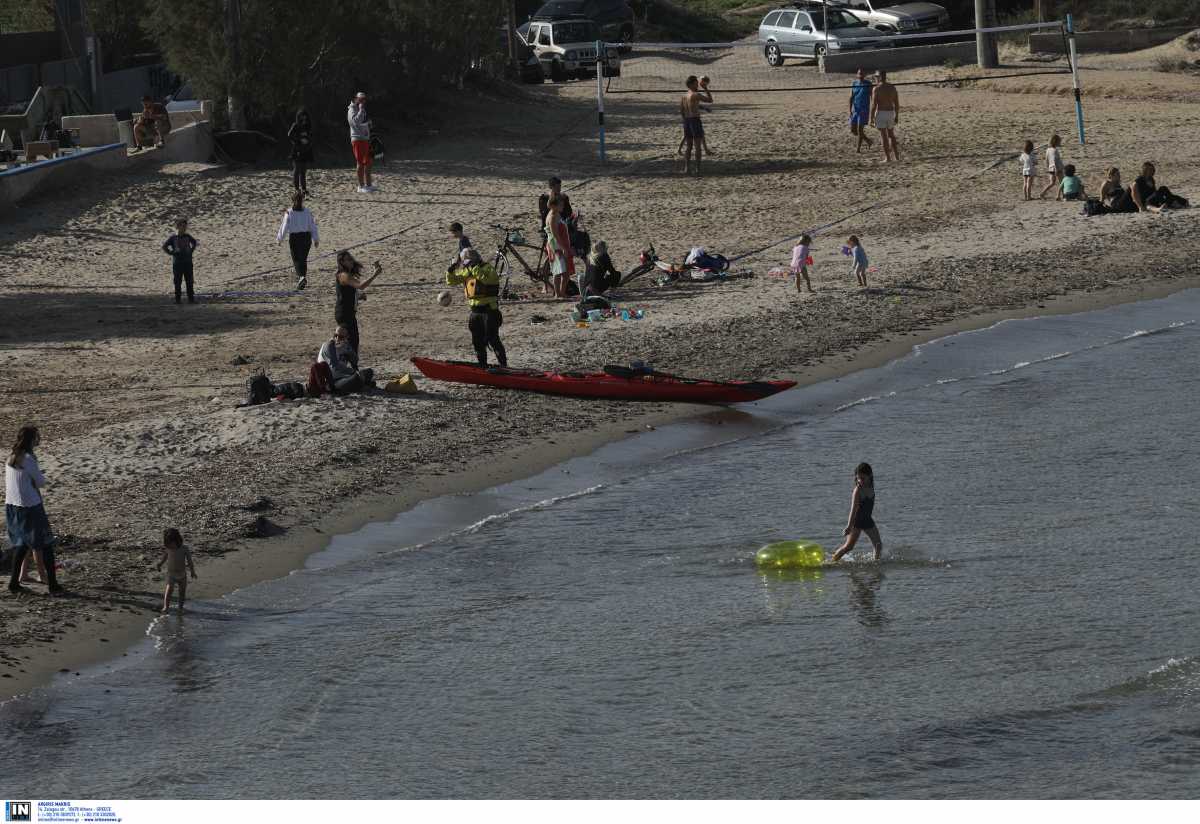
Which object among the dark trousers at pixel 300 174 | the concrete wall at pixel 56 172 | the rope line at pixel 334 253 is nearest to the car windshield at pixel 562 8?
the concrete wall at pixel 56 172

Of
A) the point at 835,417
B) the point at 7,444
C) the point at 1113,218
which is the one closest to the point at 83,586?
the point at 7,444

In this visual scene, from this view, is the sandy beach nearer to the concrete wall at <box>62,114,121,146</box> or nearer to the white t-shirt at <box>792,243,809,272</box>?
the white t-shirt at <box>792,243,809,272</box>

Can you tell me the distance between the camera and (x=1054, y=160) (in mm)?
30703

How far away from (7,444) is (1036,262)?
16569mm

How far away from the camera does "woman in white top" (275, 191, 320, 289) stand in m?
25.5

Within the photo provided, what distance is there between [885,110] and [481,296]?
15.6 m

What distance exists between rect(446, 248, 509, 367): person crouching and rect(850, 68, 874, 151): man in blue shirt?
15.7 meters

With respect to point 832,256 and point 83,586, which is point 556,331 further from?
point 83,586

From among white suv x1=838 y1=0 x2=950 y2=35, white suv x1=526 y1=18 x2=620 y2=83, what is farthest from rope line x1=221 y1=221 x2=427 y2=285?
white suv x1=838 y1=0 x2=950 y2=35

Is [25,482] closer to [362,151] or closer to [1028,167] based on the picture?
[362,151]

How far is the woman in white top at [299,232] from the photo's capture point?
25.5 metres

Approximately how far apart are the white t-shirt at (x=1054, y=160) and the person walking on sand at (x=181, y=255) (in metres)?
15.0

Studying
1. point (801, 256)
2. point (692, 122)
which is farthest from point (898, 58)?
point (801, 256)

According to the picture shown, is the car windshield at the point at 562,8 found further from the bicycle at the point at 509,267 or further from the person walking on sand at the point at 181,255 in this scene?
the person walking on sand at the point at 181,255
